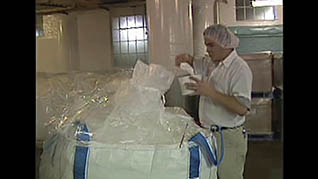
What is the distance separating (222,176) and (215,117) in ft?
0.71

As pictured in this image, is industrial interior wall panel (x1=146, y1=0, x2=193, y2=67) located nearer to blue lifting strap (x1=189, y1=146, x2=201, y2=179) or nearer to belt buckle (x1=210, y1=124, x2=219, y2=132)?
belt buckle (x1=210, y1=124, x2=219, y2=132)

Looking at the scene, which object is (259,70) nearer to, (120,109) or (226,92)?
(226,92)

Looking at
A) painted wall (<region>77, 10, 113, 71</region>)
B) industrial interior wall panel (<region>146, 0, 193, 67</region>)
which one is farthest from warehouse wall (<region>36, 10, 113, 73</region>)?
industrial interior wall panel (<region>146, 0, 193, 67</region>)

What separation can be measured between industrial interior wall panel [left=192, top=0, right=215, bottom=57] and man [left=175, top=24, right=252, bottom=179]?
0.07m

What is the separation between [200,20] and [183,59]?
0.22m

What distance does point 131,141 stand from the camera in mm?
769

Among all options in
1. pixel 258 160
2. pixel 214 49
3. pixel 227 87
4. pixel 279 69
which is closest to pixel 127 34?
pixel 214 49

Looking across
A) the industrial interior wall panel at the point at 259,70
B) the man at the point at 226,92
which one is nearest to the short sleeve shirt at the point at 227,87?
the man at the point at 226,92

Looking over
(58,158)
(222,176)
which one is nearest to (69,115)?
(58,158)

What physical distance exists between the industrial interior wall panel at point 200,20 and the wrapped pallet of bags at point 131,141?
393 millimetres

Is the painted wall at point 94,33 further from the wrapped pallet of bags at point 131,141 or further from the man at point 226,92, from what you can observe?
the wrapped pallet of bags at point 131,141

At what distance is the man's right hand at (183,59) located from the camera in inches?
51.2
